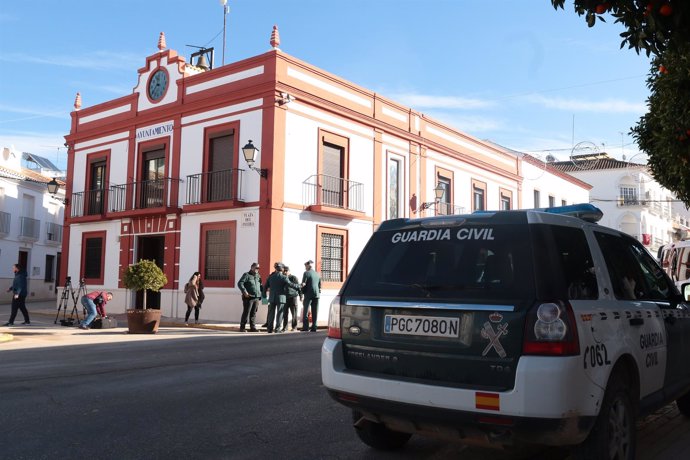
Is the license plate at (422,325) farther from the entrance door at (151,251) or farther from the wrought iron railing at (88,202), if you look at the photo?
the wrought iron railing at (88,202)

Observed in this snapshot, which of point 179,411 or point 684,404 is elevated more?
point 684,404

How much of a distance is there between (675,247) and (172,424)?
55.4ft

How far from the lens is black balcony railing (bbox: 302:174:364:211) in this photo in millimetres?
19500

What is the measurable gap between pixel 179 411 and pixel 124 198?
59.4 feet

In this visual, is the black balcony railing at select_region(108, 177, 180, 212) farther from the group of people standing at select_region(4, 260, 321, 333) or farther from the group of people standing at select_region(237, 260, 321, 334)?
the group of people standing at select_region(237, 260, 321, 334)

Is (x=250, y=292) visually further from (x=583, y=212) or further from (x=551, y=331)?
(x=551, y=331)

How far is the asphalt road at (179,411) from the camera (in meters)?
4.34

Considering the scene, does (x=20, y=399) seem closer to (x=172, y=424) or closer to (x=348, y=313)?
(x=172, y=424)

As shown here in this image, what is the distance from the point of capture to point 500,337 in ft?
10.9

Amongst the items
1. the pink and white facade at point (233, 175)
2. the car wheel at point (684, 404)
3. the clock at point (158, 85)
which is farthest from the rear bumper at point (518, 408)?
the clock at point (158, 85)

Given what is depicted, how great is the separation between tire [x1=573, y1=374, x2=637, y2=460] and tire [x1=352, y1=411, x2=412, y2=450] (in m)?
1.37

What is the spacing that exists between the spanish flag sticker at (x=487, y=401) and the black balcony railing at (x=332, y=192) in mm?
16242

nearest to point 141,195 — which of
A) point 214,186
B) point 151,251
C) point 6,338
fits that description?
Answer: point 151,251

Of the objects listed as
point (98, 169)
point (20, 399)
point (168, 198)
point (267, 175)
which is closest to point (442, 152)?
point (267, 175)
